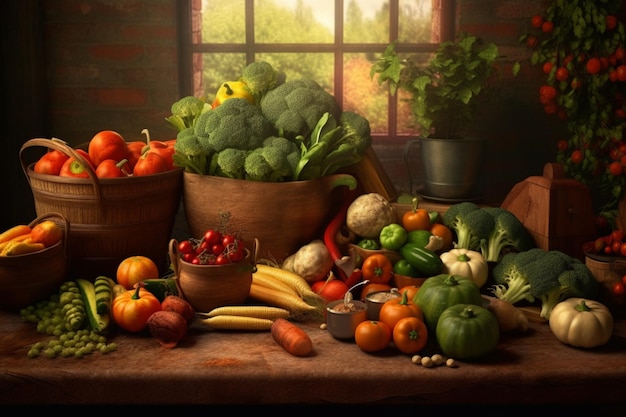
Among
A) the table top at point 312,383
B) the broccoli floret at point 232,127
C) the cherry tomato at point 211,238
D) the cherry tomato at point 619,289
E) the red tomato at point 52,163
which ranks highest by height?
the broccoli floret at point 232,127

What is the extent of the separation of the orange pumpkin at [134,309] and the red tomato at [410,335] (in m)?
0.66

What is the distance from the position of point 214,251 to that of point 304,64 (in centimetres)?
129

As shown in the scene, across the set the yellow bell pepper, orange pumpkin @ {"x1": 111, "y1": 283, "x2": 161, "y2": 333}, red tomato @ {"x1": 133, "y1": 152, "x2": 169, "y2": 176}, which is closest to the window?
the yellow bell pepper

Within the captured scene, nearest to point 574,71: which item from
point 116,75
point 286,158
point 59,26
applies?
point 286,158

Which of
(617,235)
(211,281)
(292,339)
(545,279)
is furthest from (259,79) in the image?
(617,235)

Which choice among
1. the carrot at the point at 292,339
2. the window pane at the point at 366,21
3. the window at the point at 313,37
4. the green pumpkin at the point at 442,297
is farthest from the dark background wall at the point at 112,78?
the carrot at the point at 292,339

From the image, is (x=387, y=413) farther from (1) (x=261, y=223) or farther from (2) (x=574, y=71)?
(2) (x=574, y=71)

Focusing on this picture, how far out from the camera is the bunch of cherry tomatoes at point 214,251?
2.08m

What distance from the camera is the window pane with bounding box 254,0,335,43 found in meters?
3.11

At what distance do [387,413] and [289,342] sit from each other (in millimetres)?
421

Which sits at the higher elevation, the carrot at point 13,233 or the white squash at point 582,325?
the carrot at point 13,233

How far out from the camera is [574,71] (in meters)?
2.80

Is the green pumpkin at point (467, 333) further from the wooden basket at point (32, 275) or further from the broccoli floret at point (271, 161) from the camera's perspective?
the wooden basket at point (32, 275)

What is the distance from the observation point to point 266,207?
2367 millimetres
